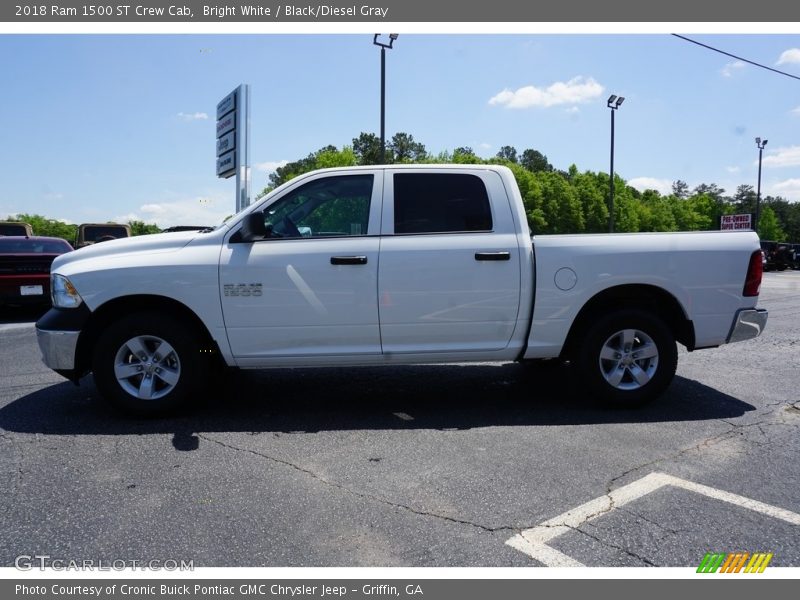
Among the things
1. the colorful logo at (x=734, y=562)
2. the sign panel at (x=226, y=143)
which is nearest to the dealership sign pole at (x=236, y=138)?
the sign panel at (x=226, y=143)

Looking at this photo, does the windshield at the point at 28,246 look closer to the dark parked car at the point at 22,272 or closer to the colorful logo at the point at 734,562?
the dark parked car at the point at 22,272

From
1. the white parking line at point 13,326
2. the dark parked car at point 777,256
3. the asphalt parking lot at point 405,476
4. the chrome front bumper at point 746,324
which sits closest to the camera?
the asphalt parking lot at point 405,476

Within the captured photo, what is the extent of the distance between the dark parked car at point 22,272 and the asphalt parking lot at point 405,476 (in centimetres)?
581

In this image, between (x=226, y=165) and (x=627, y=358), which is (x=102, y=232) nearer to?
(x=226, y=165)

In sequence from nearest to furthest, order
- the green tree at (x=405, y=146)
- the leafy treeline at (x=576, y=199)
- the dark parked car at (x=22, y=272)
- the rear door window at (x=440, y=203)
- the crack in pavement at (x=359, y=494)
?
the crack in pavement at (x=359, y=494) → the rear door window at (x=440, y=203) → the dark parked car at (x=22, y=272) → the leafy treeline at (x=576, y=199) → the green tree at (x=405, y=146)

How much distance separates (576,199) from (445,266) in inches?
2805

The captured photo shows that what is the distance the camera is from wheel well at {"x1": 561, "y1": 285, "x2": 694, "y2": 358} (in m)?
4.97

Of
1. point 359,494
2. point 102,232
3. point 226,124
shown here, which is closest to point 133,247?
point 359,494

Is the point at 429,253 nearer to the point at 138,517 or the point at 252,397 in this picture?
the point at 252,397

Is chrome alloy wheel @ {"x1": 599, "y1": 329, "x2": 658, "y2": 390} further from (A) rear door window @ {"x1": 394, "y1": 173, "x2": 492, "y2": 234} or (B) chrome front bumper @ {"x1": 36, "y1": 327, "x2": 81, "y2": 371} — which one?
(B) chrome front bumper @ {"x1": 36, "y1": 327, "x2": 81, "y2": 371}

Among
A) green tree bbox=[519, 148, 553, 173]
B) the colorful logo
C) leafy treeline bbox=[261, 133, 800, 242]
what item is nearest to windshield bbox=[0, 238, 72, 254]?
the colorful logo

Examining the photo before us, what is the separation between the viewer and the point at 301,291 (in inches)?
183

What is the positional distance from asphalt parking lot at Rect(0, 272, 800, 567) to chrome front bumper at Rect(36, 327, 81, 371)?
1.58 ft

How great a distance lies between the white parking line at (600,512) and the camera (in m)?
2.71
